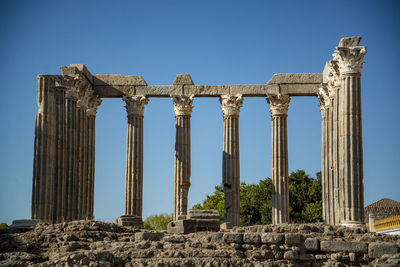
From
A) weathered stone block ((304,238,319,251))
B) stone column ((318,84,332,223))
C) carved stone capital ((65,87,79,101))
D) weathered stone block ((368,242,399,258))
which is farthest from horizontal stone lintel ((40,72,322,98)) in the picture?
weathered stone block ((368,242,399,258))

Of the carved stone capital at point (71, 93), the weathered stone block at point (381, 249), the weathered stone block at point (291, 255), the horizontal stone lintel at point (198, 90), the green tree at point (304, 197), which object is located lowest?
the weathered stone block at point (291, 255)

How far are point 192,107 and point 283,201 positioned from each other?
807cm

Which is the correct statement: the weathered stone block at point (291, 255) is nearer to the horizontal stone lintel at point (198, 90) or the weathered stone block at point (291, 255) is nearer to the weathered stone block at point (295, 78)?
the horizontal stone lintel at point (198, 90)

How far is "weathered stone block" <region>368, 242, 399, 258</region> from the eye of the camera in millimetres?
19781

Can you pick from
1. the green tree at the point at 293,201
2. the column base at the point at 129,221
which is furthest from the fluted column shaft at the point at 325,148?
the green tree at the point at 293,201

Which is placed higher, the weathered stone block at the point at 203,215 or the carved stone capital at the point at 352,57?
the carved stone capital at the point at 352,57

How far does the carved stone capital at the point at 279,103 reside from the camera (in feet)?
134

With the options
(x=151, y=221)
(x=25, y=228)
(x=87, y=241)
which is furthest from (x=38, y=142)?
(x=151, y=221)

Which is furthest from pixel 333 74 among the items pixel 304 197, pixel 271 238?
pixel 304 197

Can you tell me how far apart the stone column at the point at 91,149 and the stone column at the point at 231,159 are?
8.00m

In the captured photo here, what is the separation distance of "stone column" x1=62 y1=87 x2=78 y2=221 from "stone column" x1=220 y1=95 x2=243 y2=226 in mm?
9467

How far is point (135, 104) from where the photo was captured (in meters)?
41.4

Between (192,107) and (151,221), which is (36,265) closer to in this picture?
(192,107)

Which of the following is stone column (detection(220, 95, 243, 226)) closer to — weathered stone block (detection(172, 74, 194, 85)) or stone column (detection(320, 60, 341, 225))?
weathered stone block (detection(172, 74, 194, 85))
